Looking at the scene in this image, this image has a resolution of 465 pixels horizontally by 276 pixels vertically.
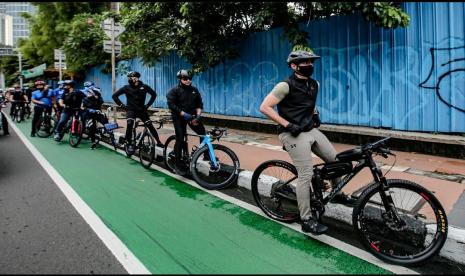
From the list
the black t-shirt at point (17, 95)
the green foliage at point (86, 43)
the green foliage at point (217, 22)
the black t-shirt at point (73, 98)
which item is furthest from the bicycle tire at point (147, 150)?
the green foliage at point (86, 43)

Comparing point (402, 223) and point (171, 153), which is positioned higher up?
point (171, 153)

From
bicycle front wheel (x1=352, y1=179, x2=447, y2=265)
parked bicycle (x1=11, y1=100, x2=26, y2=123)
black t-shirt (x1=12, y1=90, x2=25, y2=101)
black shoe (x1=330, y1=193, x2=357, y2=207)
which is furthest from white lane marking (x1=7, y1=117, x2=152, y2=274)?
parked bicycle (x1=11, y1=100, x2=26, y2=123)

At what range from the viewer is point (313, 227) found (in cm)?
405

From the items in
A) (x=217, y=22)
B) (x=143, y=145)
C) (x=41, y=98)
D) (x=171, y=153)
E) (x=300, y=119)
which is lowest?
(x=171, y=153)

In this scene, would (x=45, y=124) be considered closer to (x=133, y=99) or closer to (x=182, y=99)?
(x=133, y=99)

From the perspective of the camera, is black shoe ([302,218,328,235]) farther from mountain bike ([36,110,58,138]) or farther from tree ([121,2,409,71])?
mountain bike ([36,110,58,138])

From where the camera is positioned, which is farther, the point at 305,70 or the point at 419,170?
the point at 419,170

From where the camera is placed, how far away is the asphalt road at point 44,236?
347 centimetres

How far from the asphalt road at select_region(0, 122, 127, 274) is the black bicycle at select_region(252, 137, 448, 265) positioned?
2086 millimetres

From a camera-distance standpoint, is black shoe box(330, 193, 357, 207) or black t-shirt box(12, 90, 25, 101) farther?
black t-shirt box(12, 90, 25, 101)

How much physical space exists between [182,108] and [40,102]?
7856 millimetres

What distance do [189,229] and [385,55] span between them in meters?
6.06

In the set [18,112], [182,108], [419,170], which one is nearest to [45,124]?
[18,112]

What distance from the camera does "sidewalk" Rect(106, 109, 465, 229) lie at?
5.07 m
